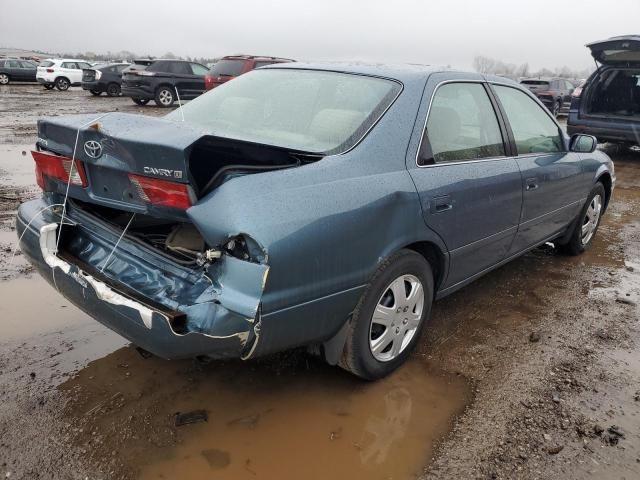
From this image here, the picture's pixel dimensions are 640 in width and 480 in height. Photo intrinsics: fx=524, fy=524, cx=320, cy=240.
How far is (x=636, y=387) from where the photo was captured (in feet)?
9.39

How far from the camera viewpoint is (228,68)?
15.0 metres

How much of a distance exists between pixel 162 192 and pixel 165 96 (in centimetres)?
1676

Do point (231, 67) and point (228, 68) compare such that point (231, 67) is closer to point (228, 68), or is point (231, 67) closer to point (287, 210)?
point (228, 68)

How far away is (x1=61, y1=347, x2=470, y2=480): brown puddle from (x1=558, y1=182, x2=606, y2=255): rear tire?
8.58 ft

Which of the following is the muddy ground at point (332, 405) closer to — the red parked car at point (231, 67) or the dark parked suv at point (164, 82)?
the red parked car at point (231, 67)

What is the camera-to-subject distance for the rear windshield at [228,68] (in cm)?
1485

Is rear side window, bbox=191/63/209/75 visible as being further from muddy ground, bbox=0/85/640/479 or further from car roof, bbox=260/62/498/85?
car roof, bbox=260/62/498/85

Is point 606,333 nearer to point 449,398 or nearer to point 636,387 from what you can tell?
point 636,387

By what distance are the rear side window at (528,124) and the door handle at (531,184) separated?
0.19 m

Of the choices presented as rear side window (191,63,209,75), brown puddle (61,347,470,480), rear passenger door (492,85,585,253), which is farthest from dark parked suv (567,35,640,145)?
rear side window (191,63,209,75)

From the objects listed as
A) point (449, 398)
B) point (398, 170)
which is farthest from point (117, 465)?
point (398, 170)

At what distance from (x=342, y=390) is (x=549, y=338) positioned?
1508 mm

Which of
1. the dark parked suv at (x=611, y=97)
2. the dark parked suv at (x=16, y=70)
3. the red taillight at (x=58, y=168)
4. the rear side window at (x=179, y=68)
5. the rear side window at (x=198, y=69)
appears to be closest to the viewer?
the red taillight at (x=58, y=168)

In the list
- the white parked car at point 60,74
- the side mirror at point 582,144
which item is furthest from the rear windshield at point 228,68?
the white parked car at point 60,74
